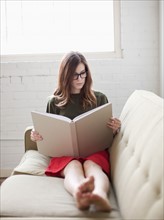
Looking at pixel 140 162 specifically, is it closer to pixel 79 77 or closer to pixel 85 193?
pixel 85 193

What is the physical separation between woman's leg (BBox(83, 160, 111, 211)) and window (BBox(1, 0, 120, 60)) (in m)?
1.61

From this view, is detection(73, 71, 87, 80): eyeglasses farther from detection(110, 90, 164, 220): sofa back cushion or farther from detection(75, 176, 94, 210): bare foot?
detection(75, 176, 94, 210): bare foot

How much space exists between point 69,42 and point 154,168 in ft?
7.14

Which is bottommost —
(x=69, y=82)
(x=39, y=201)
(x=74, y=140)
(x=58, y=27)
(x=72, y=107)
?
(x=39, y=201)

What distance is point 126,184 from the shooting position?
52.3 inches

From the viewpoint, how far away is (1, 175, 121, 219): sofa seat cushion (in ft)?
4.24

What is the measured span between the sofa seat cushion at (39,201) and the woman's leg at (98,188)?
5cm

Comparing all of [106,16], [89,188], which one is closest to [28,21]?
[106,16]

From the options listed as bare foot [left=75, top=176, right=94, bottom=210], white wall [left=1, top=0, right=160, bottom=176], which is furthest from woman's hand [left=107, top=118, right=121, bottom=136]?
white wall [left=1, top=0, right=160, bottom=176]

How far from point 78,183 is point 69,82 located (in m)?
0.87

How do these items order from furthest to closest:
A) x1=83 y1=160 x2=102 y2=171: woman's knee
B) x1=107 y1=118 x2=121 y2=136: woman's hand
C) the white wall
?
the white wall → x1=107 y1=118 x2=121 y2=136: woman's hand → x1=83 y1=160 x2=102 y2=171: woman's knee

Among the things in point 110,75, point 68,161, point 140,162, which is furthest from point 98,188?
point 110,75

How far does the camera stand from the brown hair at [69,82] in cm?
210

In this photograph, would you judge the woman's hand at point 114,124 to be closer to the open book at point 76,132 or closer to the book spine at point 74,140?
the open book at point 76,132
